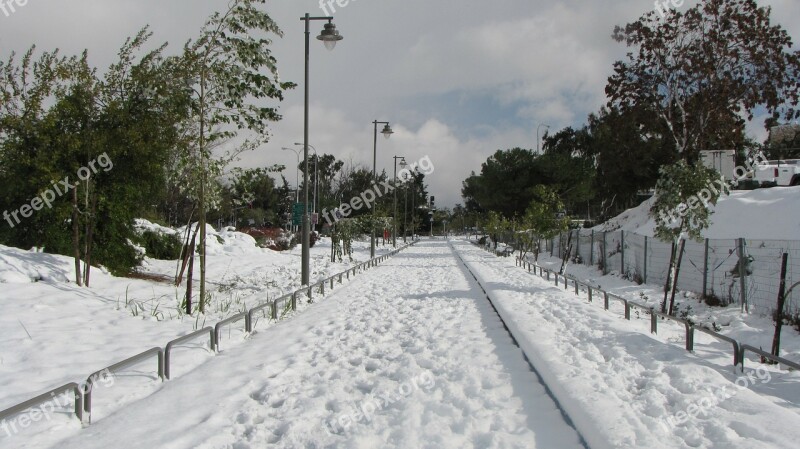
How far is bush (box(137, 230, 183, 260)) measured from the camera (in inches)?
830

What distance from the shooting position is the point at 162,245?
70.6ft

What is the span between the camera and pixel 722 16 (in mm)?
26906

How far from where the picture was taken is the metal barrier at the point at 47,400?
3.92 m

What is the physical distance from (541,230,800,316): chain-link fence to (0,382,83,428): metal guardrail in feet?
38.2

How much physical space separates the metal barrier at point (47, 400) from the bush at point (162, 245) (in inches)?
692

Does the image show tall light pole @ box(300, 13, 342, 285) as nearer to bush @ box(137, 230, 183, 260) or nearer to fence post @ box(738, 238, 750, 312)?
bush @ box(137, 230, 183, 260)

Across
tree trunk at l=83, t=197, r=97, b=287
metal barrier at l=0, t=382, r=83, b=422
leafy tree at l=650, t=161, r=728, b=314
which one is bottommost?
metal barrier at l=0, t=382, r=83, b=422

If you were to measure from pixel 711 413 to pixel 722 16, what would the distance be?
2846 centimetres

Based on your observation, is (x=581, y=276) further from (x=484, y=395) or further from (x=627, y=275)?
(x=484, y=395)

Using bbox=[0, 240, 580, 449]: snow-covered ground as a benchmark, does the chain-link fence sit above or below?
above

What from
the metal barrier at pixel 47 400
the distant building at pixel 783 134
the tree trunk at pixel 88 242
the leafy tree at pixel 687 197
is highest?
the distant building at pixel 783 134

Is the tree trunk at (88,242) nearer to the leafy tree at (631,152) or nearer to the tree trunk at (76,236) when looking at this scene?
the tree trunk at (76,236)

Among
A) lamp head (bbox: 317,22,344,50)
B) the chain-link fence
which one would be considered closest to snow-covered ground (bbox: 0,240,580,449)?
the chain-link fence

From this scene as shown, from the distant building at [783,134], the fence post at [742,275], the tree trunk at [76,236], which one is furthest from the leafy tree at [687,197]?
the distant building at [783,134]
